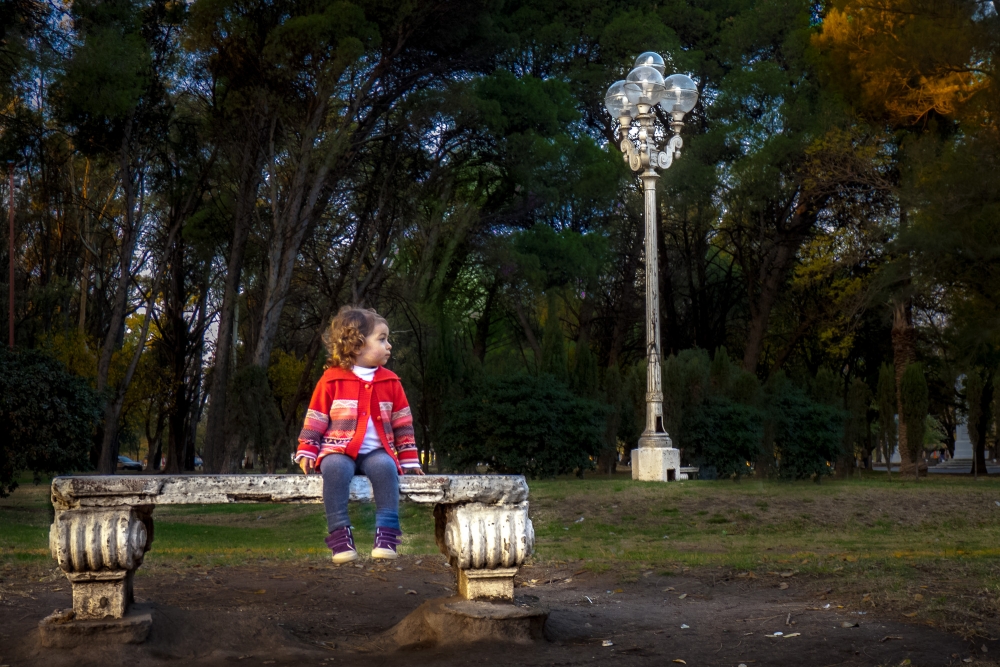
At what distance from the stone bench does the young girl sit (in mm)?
137

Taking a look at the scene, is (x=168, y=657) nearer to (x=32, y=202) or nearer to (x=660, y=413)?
(x=660, y=413)

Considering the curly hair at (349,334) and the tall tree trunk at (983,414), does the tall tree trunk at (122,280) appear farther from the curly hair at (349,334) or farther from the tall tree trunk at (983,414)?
the tall tree trunk at (983,414)

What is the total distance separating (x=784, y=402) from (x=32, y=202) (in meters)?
21.2

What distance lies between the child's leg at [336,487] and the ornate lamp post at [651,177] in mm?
11804

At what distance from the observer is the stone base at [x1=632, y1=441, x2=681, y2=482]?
16.8m

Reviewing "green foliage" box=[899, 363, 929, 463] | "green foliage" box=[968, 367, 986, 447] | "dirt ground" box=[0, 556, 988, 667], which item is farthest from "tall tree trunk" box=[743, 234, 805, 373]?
"dirt ground" box=[0, 556, 988, 667]

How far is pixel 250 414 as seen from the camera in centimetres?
1956

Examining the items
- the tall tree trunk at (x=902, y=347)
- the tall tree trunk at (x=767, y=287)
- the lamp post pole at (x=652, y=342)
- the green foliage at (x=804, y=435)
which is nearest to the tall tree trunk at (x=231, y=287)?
the lamp post pole at (x=652, y=342)

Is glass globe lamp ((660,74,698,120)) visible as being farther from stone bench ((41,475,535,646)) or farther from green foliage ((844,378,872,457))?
stone bench ((41,475,535,646))

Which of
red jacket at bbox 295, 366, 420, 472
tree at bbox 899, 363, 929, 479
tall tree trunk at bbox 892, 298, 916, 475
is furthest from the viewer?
tall tree trunk at bbox 892, 298, 916, 475

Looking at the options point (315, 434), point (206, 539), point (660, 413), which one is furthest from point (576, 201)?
point (315, 434)

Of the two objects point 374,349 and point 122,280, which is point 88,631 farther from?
point 122,280

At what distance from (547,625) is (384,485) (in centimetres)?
144

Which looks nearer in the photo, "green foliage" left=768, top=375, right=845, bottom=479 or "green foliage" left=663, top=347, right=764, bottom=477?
"green foliage" left=663, top=347, right=764, bottom=477
